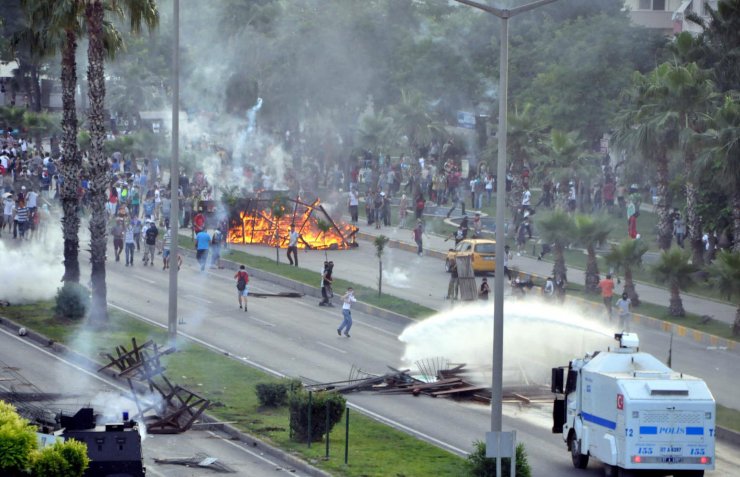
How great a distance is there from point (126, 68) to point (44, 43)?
152ft

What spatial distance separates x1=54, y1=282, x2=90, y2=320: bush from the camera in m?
38.4

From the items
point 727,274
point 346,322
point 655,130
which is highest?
point 655,130

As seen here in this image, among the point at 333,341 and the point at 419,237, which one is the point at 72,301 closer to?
the point at 333,341

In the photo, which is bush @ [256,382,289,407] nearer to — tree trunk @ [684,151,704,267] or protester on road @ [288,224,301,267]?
protester on road @ [288,224,301,267]

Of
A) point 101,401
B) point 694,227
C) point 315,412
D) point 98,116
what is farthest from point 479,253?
point 315,412

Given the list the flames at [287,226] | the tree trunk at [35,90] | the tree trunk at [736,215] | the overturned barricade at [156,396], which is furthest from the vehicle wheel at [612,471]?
the tree trunk at [35,90]

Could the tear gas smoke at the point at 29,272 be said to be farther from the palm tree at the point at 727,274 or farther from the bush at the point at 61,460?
the bush at the point at 61,460

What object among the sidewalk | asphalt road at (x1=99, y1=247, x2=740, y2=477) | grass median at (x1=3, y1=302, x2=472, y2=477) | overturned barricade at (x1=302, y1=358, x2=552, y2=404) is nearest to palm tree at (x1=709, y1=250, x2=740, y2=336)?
asphalt road at (x1=99, y1=247, x2=740, y2=477)

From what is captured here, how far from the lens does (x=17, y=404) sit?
27.0 m

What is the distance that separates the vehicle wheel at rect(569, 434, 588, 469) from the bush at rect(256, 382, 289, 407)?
626cm

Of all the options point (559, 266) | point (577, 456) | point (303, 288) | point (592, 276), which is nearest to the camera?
point (577, 456)

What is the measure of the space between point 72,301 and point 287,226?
15043 mm

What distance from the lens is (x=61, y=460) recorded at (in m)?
18.7

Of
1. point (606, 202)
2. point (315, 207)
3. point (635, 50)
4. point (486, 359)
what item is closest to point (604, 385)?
point (486, 359)
